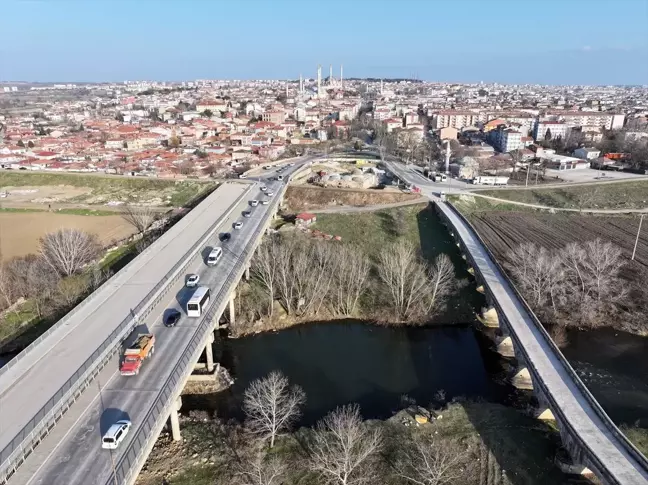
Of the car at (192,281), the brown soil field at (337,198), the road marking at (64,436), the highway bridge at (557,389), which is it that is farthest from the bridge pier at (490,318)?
the road marking at (64,436)

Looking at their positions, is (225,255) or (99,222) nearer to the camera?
(225,255)

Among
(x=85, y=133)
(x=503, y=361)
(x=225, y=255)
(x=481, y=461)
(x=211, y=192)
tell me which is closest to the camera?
(x=481, y=461)

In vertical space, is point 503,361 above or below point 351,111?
below

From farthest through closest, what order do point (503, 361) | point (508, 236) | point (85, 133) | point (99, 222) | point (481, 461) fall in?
point (85, 133), point (99, 222), point (508, 236), point (503, 361), point (481, 461)

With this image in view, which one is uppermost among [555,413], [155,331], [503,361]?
[155,331]

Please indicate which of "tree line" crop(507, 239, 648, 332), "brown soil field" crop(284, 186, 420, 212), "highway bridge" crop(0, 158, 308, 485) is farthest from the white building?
"highway bridge" crop(0, 158, 308, 485)

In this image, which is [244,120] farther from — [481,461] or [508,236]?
[481,461]

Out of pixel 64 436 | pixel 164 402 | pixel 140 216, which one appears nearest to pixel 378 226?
pixel 140 216

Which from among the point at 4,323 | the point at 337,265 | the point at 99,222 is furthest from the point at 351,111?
the point at 4,323
